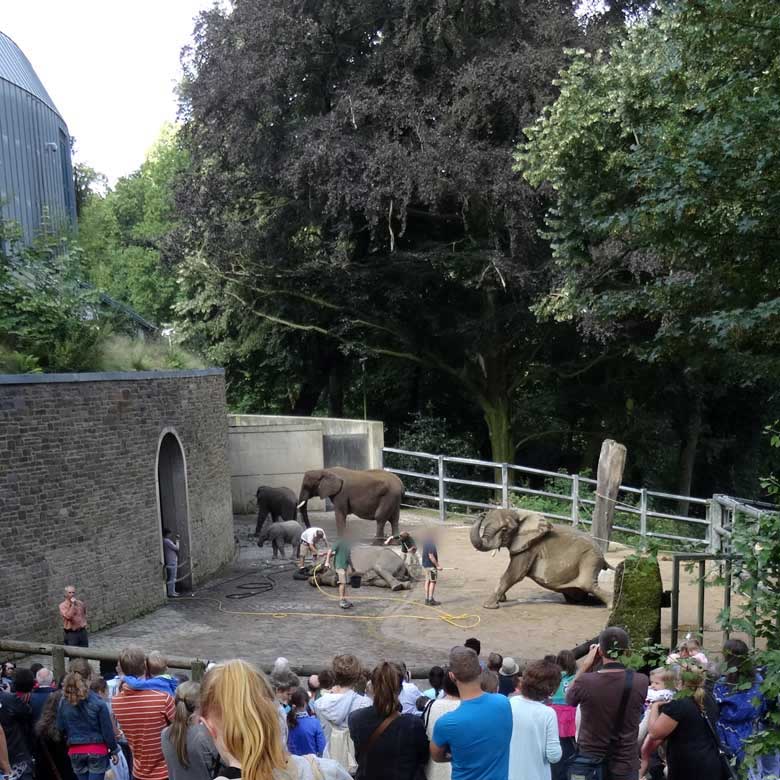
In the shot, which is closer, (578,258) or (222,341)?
(578,258)

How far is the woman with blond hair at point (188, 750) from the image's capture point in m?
5.26

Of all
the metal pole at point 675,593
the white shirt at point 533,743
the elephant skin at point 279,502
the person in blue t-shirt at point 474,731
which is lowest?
the elephant skin at point 279,502

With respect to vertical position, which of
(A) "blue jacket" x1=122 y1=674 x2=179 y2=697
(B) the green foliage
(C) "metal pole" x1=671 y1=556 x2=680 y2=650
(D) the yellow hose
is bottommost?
(D) the yellow hose

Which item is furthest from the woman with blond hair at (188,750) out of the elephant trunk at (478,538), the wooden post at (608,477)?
the wooden post at (608,477)

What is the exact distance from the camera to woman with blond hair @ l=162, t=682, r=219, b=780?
526cm

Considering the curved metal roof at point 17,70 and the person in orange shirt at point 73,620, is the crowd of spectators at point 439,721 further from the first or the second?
the curved metal roof at point 17,70

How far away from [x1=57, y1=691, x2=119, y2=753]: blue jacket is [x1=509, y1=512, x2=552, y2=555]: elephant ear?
9.55 meters

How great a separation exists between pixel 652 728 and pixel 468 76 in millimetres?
20354

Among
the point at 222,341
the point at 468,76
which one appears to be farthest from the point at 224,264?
the point at 468,76

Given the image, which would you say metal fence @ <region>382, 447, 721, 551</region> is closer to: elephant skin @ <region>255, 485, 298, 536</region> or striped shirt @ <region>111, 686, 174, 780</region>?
elephant skin @ <region>255, 485, 298, 536</region>

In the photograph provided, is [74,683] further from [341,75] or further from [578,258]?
[341,75]

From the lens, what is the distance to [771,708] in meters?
6.11

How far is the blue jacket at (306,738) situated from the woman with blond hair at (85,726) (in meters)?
1.65

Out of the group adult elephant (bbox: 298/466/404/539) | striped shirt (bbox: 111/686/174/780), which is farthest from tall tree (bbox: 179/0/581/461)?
striped shirt (bbox: 111/686/174/780)
